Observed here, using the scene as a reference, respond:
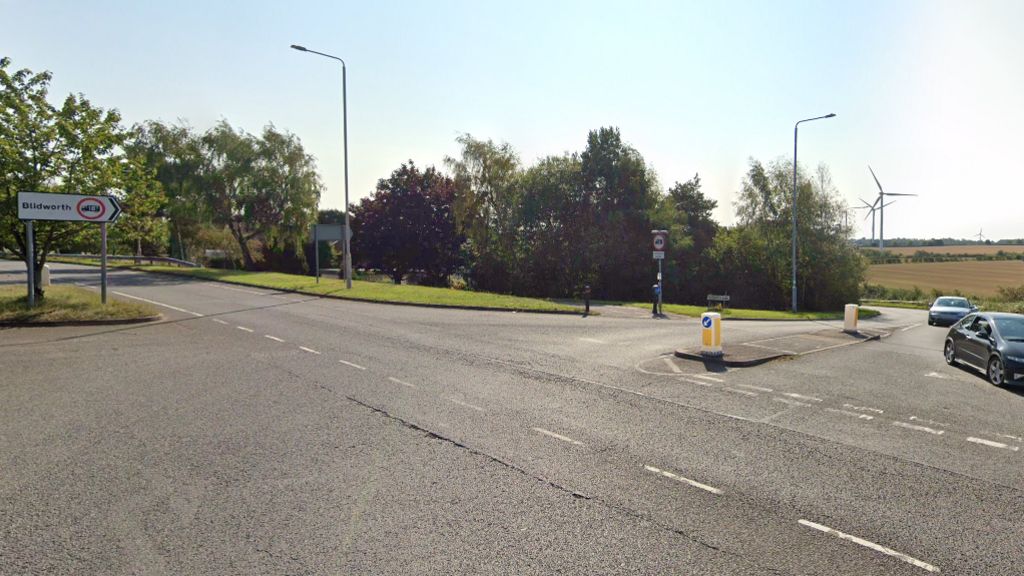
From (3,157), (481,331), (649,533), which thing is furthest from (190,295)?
(649,533)

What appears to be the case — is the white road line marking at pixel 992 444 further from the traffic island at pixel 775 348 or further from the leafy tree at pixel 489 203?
the leafy tree at pixel 489 203

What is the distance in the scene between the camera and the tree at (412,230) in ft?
154

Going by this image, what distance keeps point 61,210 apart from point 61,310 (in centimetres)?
269

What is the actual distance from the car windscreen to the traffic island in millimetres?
3414

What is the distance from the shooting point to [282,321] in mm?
16375

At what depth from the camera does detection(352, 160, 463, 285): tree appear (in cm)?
4688

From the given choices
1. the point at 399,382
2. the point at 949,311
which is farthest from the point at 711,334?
the point at 949,311

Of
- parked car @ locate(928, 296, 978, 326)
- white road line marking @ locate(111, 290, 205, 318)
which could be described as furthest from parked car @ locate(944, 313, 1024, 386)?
white road line marking @ locate(111, 290, 205, 318)

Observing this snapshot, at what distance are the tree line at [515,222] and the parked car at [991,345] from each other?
27.3 m

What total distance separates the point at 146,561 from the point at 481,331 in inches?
456

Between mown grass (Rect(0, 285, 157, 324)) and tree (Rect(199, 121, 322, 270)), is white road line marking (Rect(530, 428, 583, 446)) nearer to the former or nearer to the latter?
mown grass (Rect(0, 285, 157, 324))

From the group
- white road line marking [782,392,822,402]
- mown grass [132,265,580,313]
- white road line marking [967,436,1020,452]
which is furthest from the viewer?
mown grass [132,265,580,313]

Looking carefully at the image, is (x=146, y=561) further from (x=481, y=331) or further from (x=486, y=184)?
(x=486, y=184)

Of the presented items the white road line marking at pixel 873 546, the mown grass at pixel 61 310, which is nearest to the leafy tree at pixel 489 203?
the mown grass at pixel 61 310
